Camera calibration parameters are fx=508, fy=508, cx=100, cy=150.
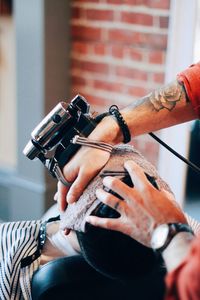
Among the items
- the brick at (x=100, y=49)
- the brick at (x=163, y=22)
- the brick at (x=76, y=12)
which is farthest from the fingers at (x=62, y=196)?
the brick at (x=76, y=12)

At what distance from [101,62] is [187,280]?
6.33 ft

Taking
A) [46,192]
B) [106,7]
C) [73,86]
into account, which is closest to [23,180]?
[46,192]

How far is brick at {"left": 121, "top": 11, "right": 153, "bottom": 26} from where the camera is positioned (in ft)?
7.63

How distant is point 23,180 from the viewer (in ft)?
8.80

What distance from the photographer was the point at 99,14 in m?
2.48

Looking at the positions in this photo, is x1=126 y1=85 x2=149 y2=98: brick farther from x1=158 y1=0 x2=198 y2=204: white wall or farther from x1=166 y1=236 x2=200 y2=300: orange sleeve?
x1=166 y1=236 x2=200 y2=300: orange sleeve

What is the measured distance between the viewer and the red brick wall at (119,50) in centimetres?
233

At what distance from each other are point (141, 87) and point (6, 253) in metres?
1.45

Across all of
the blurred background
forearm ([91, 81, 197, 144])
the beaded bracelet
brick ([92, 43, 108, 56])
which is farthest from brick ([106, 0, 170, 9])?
the beaded bracelet

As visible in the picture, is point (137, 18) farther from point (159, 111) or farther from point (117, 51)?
point (159, 111)

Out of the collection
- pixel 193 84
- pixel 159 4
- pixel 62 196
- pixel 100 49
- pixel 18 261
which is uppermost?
pixel 159 4

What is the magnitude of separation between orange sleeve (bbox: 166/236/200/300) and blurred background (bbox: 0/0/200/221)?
1585mm

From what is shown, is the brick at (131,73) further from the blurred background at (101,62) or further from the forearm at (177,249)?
the forearm at (177,249)

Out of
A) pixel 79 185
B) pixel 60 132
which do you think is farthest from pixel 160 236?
pixel 60 132
